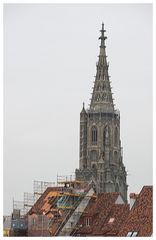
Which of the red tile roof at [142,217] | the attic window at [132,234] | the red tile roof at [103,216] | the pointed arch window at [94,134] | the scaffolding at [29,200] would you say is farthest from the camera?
the pointed arch window at [94,134]

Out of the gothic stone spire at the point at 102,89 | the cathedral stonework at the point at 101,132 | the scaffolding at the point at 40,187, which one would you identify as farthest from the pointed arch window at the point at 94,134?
the scaffolding at the point at 40,187

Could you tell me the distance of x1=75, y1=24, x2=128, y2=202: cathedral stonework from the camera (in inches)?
2635

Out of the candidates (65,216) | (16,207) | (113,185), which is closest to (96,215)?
(65,216)

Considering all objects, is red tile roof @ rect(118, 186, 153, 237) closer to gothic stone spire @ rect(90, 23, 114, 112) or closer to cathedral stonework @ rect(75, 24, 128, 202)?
cathedral stonework @ rect(75, 24, 128, 202)

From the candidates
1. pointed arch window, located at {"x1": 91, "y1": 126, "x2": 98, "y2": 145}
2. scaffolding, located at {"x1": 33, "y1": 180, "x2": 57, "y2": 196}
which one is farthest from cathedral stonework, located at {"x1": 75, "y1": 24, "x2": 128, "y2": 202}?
scaffolding, located at {"x1": 33, "y1": 180, "x2": 57, "y2": 196}

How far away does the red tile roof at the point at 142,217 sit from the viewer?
22.2 m

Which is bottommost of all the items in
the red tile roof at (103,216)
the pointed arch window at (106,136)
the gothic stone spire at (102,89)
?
the red tile roof at (103,216)

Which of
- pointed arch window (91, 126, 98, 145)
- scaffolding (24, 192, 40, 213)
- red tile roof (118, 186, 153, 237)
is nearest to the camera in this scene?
red tile roof (118, 186, 153, 237)

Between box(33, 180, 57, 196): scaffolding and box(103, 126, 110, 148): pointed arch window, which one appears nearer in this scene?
box(33, 180, 57, 196): scaffolding

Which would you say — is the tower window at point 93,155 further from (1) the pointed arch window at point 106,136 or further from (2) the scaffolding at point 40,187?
(2) the scaffolding at point 40,187

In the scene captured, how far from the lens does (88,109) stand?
69875mm

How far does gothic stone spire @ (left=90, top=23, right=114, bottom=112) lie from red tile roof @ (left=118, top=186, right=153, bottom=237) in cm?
4389

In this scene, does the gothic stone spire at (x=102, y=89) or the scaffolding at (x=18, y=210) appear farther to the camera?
the gothic stone spire at (x=102, y=89)

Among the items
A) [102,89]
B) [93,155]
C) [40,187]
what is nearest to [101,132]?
[93,155]
